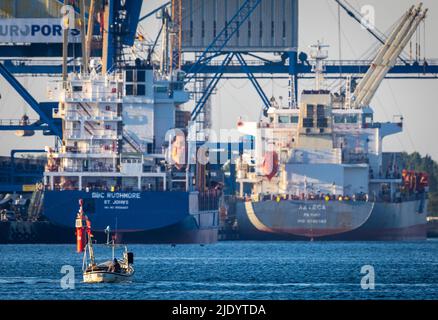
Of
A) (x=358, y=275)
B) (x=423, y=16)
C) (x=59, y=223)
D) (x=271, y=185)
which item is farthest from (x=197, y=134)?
(x=358, y=275)

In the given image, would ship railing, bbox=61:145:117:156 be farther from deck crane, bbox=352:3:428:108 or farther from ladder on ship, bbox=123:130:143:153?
deck crane, bbox=352:3:428:108

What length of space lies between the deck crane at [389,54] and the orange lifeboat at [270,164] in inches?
566

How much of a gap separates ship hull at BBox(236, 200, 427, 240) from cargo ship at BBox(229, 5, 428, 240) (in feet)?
0.21

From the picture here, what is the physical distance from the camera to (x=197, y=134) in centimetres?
10006

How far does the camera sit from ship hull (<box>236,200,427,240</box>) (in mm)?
101375

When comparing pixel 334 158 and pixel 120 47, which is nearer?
pixel 120 47

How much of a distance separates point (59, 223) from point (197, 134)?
15.9 meters

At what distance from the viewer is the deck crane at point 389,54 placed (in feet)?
381

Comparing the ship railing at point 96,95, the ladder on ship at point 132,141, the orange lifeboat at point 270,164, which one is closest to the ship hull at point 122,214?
the ladder on ship at point 132,141

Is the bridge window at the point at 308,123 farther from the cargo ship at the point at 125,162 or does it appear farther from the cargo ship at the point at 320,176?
the cargo ship at the point at 125,162

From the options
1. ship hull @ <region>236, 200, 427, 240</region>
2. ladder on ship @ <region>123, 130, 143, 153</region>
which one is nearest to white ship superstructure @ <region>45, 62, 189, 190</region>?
ladder on ship @ <region>123, 130, 143, 153</region>

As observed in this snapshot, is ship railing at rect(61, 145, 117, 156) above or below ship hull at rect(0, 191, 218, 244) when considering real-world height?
above

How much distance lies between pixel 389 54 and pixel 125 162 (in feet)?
111

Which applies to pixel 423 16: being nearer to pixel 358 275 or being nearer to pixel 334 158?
pixel 334 158
